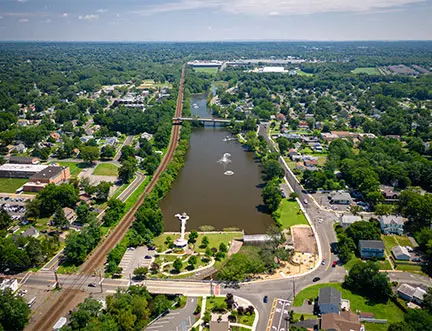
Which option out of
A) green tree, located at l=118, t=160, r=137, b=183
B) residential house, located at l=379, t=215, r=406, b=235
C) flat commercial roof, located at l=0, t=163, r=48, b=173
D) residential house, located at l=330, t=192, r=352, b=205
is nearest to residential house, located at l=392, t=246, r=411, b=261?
residential house, located at l=379, t=215, r=406, b=235

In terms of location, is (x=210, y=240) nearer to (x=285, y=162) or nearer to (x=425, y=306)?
(x=425, y=306)

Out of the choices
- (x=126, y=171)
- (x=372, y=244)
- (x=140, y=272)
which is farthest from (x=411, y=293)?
(x=126, y=171)

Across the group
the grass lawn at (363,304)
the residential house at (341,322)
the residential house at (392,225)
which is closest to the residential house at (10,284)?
the grass lawn at (363,304)

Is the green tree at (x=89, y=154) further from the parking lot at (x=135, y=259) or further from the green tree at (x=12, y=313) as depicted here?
the green tree at (x=12, y=313)

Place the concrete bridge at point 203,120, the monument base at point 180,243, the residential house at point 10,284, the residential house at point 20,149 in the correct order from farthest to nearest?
the concrete bridge at point 203,120 < the residential house at point 20,149 < the monument base at point 180,243 < the residential house at point 10,284

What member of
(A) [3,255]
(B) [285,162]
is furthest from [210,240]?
(B) [285,162]
